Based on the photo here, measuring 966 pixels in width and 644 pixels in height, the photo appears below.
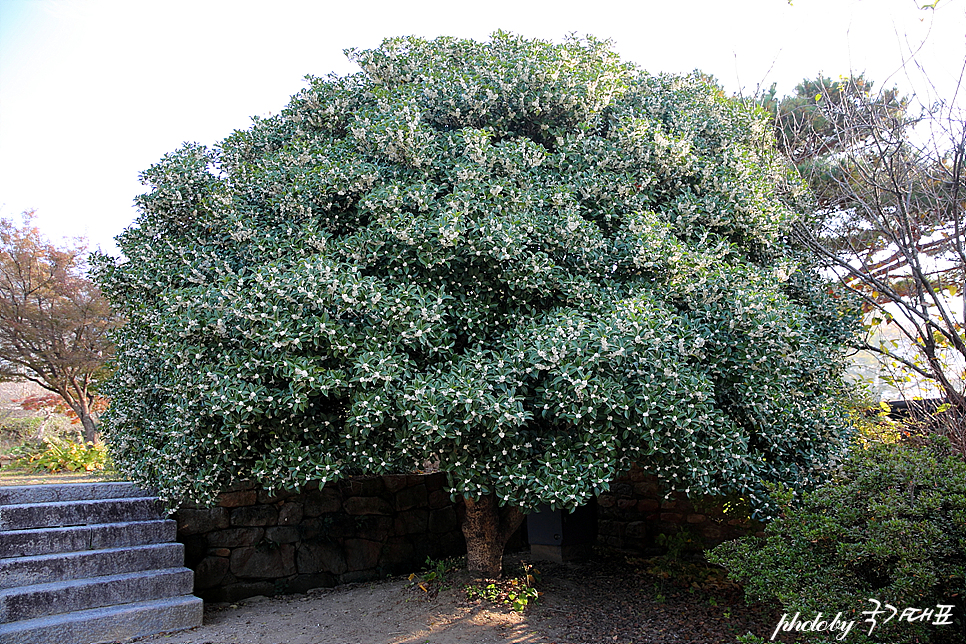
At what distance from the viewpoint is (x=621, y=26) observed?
16.2ft

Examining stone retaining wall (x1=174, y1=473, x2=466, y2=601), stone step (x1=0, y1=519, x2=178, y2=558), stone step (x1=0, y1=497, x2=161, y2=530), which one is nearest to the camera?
stone step (x1=0, y1=519, x2=178, y2=558)

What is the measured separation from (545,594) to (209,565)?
2.67 meters

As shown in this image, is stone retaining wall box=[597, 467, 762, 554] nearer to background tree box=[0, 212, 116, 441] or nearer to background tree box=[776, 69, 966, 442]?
background tree box=[776, 69, 966, 442]

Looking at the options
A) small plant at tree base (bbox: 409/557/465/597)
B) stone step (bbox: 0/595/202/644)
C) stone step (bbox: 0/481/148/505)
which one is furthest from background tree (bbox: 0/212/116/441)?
small plant at tree base (bbox: 409/557/465/597)

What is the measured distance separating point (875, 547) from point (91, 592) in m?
4.67

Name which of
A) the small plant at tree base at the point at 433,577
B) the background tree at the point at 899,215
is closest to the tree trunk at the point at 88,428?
the small plant at tree base at the point at 433,577

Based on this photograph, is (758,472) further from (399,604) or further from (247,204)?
(247,204)

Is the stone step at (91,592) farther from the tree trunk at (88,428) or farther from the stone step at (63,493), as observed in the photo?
the tree trunk at (88,428)

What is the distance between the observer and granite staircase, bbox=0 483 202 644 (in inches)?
149

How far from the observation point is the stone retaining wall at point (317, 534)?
480 cm

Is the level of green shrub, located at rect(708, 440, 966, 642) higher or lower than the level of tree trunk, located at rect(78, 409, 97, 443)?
lower

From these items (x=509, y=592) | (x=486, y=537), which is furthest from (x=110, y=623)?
(x=509, y=592)

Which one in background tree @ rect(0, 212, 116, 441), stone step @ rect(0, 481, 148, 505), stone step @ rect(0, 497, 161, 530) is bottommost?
stone step @ rect(0, 497, 161, 530)

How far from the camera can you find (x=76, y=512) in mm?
4570
